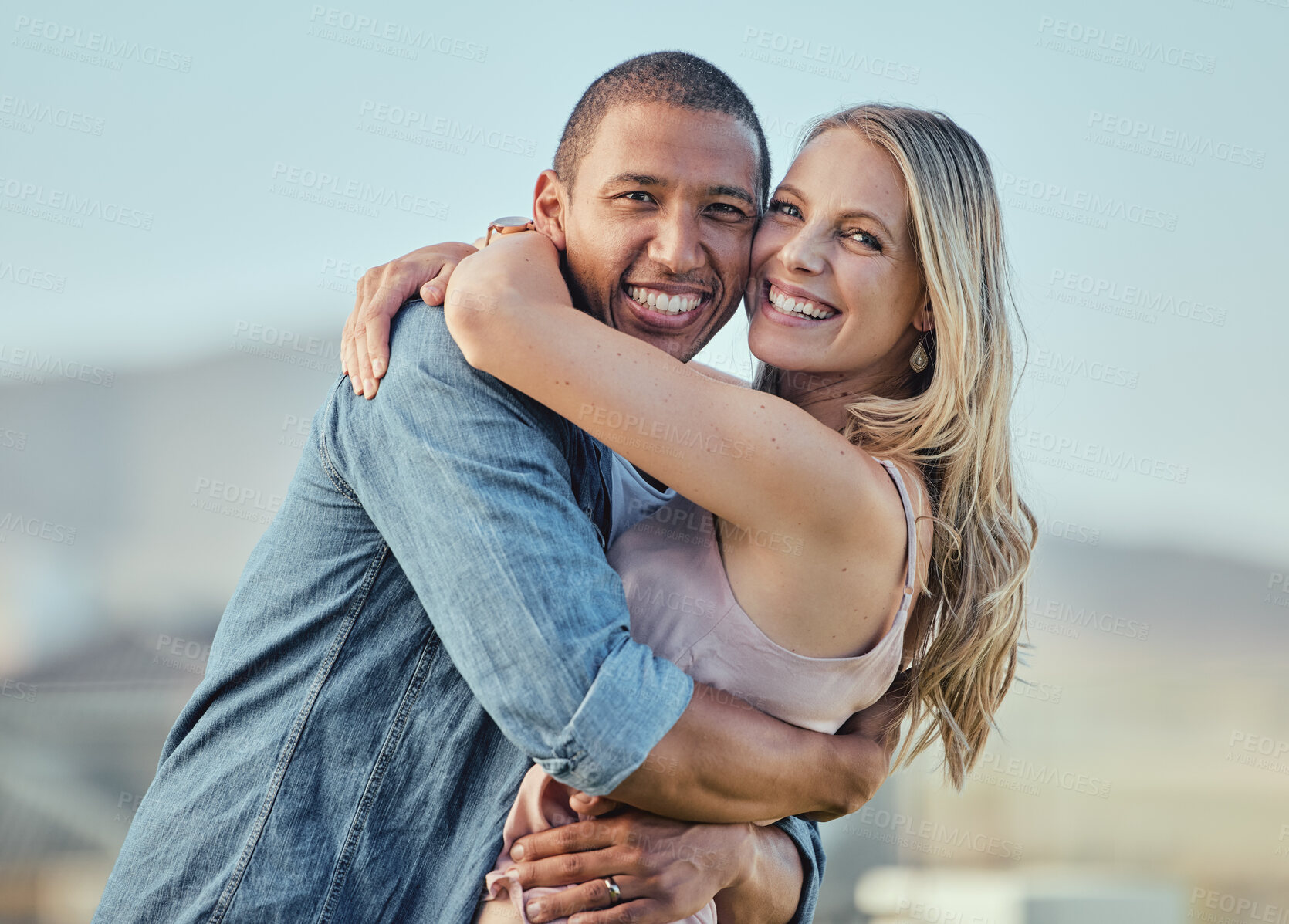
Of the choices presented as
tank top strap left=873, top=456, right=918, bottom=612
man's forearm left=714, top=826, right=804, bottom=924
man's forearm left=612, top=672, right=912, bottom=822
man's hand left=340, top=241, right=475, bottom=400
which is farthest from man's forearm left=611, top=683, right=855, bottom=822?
man's hand left=340, top=241, right=475, bottom=400

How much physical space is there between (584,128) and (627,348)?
0.62m

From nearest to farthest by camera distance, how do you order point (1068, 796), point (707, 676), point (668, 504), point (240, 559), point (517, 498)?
point (517, 498) < point (707, 676) < point (668, 504) < point (240, 559) < point (1068, 796)

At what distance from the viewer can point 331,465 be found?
1.39 metres

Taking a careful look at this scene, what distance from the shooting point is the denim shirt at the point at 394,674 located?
118cm

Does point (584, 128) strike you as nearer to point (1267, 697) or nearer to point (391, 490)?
point (391, 490)

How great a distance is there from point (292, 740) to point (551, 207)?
104 centimetres

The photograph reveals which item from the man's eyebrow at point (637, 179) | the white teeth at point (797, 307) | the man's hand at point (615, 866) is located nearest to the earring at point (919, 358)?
the white teeth at point (797, 307)

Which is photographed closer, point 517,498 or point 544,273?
point 517,498

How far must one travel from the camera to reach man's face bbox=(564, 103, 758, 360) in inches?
65.8

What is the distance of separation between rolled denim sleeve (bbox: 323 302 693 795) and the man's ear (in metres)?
0.54

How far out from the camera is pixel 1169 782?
8688 millimetres

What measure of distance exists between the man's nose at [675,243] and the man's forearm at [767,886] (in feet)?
3.11

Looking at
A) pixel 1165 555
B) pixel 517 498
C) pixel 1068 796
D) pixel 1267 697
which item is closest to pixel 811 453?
pixel 517 498

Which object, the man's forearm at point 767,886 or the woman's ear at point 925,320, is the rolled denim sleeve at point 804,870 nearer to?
the man's forearm at point 767,886
